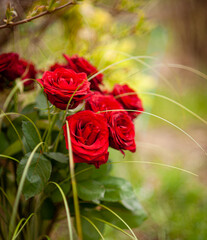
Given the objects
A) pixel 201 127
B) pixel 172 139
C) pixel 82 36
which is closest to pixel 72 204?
pixel 82 36

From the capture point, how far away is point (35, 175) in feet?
1.37

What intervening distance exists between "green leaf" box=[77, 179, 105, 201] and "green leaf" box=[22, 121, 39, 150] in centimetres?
14

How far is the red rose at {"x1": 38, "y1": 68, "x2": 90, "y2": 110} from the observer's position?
1.28 ft

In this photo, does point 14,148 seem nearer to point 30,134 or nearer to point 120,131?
point 30,134

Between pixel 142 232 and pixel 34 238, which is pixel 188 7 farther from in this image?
pixel 34 238

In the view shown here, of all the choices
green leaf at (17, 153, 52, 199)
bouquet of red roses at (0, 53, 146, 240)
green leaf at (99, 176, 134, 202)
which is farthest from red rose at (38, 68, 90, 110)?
green leaf at (99, 176, 134, 202)

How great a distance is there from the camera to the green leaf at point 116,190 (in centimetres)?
54

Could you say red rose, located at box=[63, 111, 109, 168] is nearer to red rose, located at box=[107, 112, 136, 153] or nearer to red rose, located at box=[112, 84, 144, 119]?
red rose, located at box=[107, 112, 136, 153]

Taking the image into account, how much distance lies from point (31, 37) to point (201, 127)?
2.10 metres

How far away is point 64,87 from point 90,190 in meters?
0.23

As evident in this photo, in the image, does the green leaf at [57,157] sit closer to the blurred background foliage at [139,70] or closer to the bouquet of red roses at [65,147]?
the bouquet of red roses at [65,147]

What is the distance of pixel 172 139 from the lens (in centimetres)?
235

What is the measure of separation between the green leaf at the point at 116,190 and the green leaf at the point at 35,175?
18 cm

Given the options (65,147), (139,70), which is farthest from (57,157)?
(139,70)
